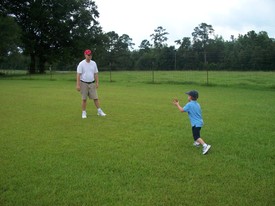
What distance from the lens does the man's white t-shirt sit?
8570mm

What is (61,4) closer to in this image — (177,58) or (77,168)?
(177,58)

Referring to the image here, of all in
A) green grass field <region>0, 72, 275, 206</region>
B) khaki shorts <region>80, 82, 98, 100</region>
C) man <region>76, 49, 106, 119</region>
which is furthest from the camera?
khaki shorts <region>80, 82, 98, 100</region>

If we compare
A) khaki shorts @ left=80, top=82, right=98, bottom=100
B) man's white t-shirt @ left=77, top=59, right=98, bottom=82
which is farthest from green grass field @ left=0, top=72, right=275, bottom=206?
man's white t-shirt @ left=77, top=59, right=98, bottom=82

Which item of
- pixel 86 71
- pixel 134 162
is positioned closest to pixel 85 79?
pixel 86 71

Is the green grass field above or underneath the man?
underneath

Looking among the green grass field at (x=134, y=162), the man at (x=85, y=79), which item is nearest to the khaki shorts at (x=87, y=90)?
the man at (x=85, y=79)

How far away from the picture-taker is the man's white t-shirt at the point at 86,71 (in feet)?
28.1

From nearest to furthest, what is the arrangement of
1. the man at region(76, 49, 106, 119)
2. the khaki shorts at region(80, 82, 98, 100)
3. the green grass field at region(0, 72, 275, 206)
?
the green grass field at region(0, 72, 275, 206) < the man at region(76, 49, 106, 119) < the khaki shorts at region(80, 82, 98, 100)

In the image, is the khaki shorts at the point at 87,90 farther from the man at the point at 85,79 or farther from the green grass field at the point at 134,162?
the green grass field at the point at 134,162

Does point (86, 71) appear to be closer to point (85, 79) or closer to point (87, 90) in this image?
point (85, 79)

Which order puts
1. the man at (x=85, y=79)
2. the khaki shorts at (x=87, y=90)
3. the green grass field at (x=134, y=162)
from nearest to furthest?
the green grass field at (x=134, y=162), the man at (x=85, y=79), the khaki shorts at (x=87, y=90)

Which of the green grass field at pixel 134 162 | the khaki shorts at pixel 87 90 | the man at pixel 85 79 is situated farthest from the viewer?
the khaki shorts at pixel 87 90

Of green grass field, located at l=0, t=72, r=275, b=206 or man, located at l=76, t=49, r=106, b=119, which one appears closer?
green grass field, located at l=0, t=72, r=275, b=206

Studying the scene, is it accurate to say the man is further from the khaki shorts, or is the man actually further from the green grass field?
the green grass field
